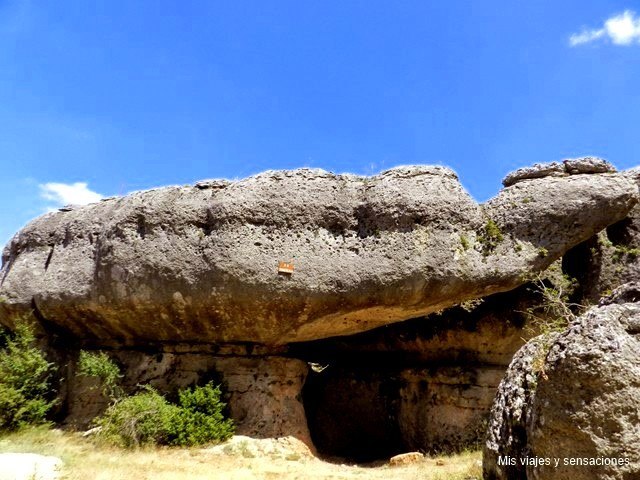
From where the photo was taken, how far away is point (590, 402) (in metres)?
3.69

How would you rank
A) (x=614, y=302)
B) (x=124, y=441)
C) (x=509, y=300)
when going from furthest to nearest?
(x=509, y=300) → (x=124, y=441) → (x=614, y=302)

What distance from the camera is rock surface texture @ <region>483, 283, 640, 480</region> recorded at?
3590 mm

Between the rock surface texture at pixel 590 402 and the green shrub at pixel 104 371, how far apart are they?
9.19 metres

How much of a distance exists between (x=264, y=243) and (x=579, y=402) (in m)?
7.38

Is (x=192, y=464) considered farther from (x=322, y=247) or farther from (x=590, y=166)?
(x=590, y=166)

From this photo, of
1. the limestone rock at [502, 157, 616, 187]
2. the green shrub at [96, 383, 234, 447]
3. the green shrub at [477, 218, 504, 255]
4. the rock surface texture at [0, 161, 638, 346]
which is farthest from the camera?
the limestone rock at [502, 157, 616, 187]

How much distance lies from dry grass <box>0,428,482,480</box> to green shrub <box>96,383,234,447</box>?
257mm

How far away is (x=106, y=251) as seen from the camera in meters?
11.1

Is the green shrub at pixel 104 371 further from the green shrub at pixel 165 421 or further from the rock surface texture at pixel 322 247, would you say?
the rock surface texture at pixel 322 247

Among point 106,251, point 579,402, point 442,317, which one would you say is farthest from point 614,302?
point 106,251

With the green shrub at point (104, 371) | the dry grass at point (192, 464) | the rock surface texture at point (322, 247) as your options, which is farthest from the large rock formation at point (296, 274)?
the dry grass at point (192, 464)

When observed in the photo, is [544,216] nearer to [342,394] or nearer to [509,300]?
[509,300]

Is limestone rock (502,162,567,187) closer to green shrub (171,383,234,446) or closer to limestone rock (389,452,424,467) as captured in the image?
limestone rock (389,452,424,467)

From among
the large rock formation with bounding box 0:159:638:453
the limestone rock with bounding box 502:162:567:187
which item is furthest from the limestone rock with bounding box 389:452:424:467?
the limestone rock with bounding box 502:162:567:187
